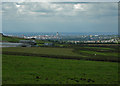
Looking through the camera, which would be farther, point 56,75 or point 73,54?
point 73,54

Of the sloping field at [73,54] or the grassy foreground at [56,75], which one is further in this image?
the sloping field at [73,54]

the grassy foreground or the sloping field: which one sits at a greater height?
the sloping field

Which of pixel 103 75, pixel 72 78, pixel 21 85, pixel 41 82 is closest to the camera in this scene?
pixel 21 85

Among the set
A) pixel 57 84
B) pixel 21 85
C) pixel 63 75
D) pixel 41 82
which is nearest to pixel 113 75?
pixel 63 75

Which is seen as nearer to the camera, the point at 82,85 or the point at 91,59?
the point at 82,85

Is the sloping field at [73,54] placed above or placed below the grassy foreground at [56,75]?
above

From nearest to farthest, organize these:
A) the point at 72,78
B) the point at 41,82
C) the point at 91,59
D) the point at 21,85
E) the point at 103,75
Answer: the point at 21,85, the point at 41,82, the point at 72,78, the point at 103,75, the point at 91,59

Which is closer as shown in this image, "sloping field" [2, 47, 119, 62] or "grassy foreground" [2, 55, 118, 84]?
"grassy foreground" [2, 55, 118, 84]

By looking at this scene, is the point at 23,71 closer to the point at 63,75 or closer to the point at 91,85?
the point at 63,75

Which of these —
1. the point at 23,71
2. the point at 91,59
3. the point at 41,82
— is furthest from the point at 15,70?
the point at 91,59

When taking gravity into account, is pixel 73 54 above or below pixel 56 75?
above
